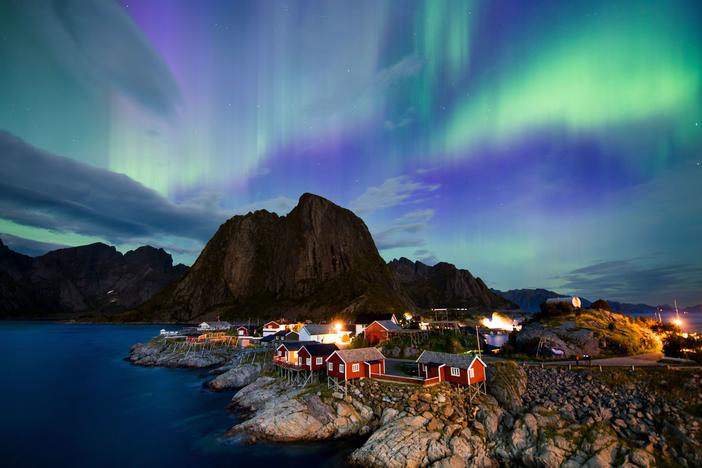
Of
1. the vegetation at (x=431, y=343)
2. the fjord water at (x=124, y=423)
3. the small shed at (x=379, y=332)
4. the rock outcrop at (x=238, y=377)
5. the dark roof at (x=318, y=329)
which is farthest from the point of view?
the dark roof at (x=318, y=329)

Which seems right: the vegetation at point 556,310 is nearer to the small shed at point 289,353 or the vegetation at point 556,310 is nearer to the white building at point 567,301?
the white building at point 567,301

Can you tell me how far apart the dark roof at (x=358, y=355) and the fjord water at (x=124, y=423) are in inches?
405

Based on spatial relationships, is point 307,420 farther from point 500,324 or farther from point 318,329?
point 500,324

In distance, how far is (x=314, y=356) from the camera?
51719mm

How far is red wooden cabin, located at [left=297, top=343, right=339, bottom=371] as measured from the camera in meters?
51.8

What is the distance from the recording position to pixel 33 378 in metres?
80.4

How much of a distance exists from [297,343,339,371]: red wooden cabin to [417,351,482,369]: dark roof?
13.1 metres

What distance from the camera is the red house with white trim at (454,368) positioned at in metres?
42.1

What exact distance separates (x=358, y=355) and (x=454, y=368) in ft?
39.5

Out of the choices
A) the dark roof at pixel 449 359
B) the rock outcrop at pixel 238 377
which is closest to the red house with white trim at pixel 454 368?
the dark roof at pixel 449 359

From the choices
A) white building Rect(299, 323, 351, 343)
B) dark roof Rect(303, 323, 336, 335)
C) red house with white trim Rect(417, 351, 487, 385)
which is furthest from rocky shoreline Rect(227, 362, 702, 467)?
A: dark roof Rect(303, 323, 336, 335)

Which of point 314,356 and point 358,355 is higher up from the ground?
point 358,355

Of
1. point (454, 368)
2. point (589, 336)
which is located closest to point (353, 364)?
point (454, 368)

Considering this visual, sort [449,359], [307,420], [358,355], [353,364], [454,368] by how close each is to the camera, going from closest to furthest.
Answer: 1. [307,420]
2. [454,368]
3. [449,359]
4. [353,364]
5. [358,355]
